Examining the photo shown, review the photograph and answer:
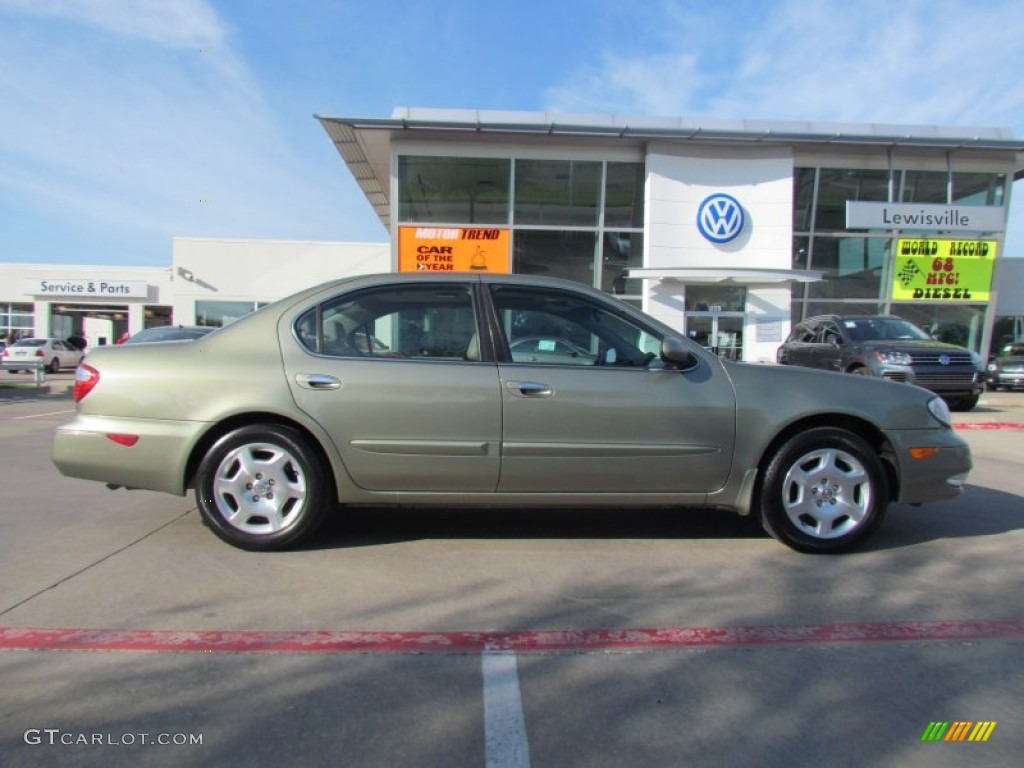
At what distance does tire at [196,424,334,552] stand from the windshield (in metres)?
11.1

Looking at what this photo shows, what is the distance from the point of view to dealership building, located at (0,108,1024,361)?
17.6 meters

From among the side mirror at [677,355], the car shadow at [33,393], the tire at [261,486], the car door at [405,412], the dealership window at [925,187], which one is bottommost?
the car shadow at [33,393]

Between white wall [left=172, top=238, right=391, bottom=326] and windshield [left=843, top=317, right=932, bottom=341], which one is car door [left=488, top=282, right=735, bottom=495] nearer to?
windshield [left=843, top=317, right=932, bottom=341]

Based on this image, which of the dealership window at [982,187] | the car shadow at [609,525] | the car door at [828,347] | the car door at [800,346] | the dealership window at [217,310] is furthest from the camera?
the dealership window at [217,310]

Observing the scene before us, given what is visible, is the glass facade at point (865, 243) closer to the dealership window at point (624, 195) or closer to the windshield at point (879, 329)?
the dealership window at point (624, 195)

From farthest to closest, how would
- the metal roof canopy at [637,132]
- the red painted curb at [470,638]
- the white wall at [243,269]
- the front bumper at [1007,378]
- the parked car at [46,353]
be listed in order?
the white wall at [243,269] < the parked car at [46,353] < the front bumper at [1007,378] < the metal roof canopy at [637,132] < the red painted curb at [470,638]

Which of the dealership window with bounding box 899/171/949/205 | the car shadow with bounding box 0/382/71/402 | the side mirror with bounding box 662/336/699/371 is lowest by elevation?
the car shadow with bounding box 0/382/71/402

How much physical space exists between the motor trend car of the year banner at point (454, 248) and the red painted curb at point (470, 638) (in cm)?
1525

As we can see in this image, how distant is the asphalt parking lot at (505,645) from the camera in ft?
7.66

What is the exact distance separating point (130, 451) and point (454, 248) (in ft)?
47.2

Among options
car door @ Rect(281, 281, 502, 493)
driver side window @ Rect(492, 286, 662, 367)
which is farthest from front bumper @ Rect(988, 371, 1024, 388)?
car door @ Rect(281, 281, 502, 493)

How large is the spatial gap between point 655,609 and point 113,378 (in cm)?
339

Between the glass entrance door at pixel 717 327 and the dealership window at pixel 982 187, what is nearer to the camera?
the glass entrance door at pixel 717 327

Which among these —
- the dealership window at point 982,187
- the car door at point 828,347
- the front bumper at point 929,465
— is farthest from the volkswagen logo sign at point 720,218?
the front bumper at point 929,465
